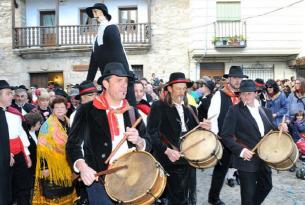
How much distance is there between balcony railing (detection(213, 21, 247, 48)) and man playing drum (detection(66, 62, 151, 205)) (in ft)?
58.2

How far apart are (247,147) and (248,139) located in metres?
0.11

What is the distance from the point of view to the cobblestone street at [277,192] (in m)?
6.76

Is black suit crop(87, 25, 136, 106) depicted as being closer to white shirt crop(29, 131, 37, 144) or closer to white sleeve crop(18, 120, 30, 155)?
white sleeve crop(18, 120, 30, 155)

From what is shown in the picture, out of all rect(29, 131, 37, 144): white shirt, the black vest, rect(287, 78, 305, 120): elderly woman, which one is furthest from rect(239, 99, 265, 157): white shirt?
rect(287, 78, 305, 120): elderly woman

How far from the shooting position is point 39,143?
561 cm

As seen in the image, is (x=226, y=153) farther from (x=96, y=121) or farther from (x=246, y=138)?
(x=96, y=121)

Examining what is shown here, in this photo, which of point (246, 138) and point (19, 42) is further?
point (19, 42)

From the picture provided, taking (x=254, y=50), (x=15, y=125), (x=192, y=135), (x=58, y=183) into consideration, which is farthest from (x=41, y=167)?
(x=254, y=50)

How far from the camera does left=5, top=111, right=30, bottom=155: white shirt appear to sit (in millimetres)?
5723

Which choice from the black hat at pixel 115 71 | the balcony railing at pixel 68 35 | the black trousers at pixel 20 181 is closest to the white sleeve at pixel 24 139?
the black trousers at pixel 20 181

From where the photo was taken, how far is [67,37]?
2208cm

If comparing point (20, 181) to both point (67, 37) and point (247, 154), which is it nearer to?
point (247, 154)

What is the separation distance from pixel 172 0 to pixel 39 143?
1744cm

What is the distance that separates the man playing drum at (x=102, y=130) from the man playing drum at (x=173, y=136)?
1594mm
